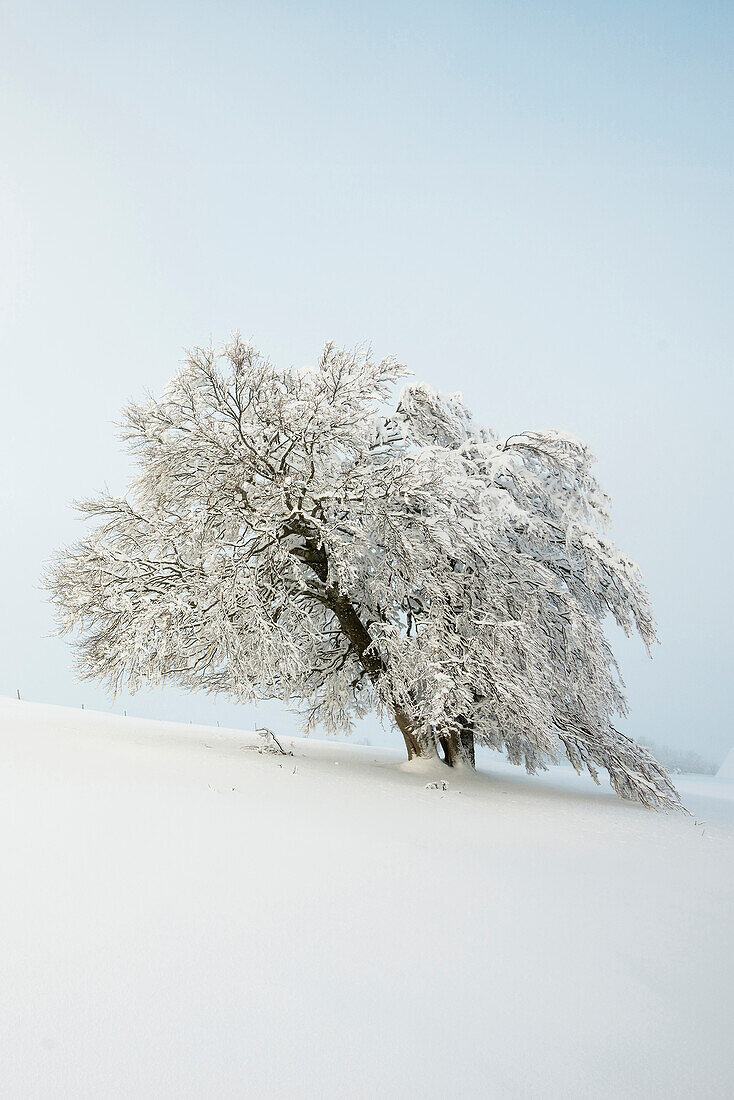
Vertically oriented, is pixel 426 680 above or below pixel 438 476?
below

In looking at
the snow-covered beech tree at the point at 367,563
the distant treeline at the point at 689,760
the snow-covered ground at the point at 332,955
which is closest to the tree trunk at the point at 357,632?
the snow-covered beech tree at the point at 367,563

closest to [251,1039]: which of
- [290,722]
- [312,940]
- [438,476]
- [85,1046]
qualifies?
[85,1046]

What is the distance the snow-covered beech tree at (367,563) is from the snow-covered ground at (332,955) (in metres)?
3.86

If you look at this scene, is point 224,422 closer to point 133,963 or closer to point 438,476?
point 438,476

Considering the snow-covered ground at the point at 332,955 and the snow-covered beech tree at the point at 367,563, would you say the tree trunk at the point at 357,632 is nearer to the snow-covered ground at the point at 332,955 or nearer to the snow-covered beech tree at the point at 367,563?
the snow-covered beech tree at the point at 367,563

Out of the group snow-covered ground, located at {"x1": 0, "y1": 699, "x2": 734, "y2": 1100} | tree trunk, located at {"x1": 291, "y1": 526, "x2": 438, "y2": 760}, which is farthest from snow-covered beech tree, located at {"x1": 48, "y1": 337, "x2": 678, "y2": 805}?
snow-covered ground, located at {"x1": 0, "y1": 699, "x2": 734, "y2": 1100}

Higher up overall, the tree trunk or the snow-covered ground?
the tree trunk

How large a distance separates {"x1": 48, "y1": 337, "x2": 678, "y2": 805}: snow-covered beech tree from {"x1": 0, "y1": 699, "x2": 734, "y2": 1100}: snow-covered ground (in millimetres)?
3865

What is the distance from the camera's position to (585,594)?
11547mm

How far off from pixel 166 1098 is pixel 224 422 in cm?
943

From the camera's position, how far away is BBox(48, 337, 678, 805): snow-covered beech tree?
9578mm

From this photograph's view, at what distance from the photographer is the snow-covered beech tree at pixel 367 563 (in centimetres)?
958

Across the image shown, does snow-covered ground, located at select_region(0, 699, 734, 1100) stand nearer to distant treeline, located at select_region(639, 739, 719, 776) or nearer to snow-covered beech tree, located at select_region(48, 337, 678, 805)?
snow-covered beech tree, located at select_region(48, 337, 678, 805)

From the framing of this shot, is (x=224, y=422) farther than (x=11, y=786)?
Yes
